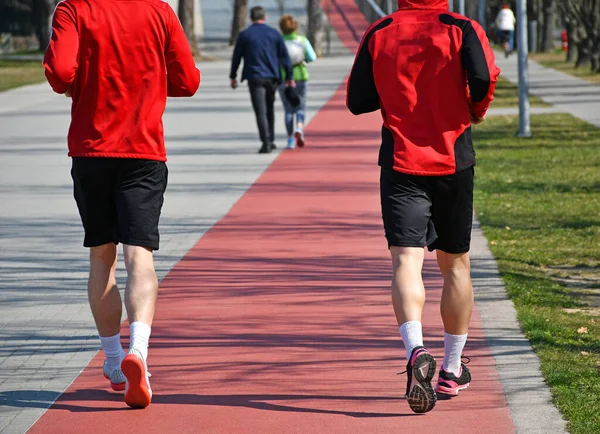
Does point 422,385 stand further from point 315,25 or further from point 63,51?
point 315,25

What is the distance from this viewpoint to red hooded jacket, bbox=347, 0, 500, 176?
505 cm

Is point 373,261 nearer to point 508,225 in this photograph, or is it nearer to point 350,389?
point 508,225

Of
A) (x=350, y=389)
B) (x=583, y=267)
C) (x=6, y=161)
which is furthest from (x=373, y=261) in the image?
(x=6, y=161)

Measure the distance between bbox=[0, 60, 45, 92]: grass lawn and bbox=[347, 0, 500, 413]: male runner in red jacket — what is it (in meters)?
31.1

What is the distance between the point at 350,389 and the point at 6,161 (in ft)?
38.3

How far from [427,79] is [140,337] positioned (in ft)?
5.18

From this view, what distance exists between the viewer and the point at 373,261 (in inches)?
350

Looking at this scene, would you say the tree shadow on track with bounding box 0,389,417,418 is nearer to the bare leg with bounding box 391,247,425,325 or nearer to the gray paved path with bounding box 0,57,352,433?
the gray paved path with bounding box 0,57,352,433

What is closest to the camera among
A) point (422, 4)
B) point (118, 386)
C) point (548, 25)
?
point (422, 4)

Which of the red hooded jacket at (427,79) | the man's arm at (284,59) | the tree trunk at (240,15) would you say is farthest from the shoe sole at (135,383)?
the tree trunk at (240,15)

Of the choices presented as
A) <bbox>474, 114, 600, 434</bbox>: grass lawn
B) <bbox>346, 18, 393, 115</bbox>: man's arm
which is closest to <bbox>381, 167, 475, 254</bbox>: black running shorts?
<bbox>346, 18, 393, 115</bbox>: man's arm

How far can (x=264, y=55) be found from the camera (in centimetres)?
1638

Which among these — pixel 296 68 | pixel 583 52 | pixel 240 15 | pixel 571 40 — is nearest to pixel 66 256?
pixel 296 68

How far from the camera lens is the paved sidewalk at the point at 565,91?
2329cm
